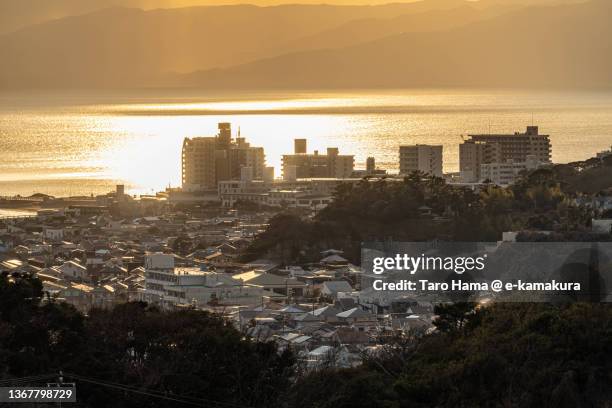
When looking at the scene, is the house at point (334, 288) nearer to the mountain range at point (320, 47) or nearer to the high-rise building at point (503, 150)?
the high-rise building at point (503, 150)

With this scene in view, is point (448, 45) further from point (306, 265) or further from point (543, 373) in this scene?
point (543, 373)

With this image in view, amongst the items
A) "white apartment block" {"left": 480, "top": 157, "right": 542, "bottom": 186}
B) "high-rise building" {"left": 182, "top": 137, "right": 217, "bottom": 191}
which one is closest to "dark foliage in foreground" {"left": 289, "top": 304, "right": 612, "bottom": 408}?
"white apartment block" {"left": 480, "top": 157, "right": 542, "bottom": 186}

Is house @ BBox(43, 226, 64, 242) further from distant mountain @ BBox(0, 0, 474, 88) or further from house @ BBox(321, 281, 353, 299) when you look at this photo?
distant mountain @ BBox(0, 0, 474, 88)

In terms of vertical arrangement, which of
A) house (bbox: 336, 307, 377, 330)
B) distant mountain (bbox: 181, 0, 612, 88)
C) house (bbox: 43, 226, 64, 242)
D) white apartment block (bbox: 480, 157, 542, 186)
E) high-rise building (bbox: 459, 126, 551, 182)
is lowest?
house (bbox: 336, 307, 377, 330)

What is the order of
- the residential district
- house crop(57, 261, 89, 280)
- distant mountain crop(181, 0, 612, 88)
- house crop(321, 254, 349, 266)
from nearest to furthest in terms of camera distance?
the residential district → house crop(57, 261, 89, 280) → house crop(321, 254, 349, 266) → distant mountain crop(181, 0, 612, 88)

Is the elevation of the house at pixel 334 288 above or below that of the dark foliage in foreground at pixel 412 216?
below

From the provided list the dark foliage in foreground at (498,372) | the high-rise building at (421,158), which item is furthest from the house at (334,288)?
the high-rise building at (421,158)
